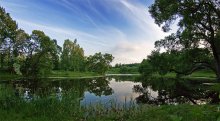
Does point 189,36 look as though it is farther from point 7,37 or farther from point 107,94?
point 7,37

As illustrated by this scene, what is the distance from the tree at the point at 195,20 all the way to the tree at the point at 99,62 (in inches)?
4196

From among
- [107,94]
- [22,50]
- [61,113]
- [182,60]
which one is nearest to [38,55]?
[22,50]

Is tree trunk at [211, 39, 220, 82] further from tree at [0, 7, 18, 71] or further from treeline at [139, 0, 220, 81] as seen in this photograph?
tree at [0, 7, 18, 71]

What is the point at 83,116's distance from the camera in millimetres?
13766

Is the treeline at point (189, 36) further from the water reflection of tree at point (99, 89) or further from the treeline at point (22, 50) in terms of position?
the treeline at point (22, 50)

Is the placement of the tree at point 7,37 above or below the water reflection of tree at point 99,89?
above

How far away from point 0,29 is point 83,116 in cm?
7030

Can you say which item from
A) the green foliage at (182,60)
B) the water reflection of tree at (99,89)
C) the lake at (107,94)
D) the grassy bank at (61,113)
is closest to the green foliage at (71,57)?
the water reflection of tree at (99,89)

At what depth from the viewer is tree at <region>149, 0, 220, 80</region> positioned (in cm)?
2992

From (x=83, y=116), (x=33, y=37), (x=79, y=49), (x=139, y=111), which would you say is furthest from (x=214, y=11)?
(x=79, y=49)

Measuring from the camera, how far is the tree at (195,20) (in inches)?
1178

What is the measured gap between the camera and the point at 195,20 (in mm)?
29953

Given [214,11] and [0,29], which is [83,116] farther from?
[0,29]

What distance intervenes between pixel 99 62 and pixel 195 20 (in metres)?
114
